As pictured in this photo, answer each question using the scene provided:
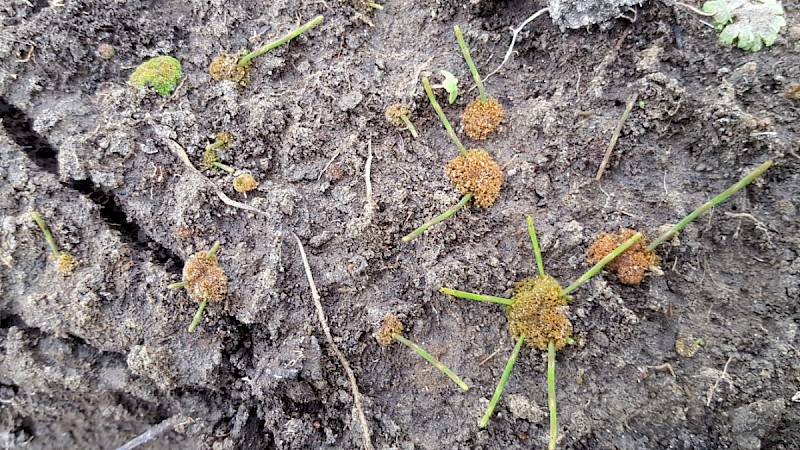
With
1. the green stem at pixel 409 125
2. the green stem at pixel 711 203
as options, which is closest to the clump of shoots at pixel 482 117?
the green stem at pixel 409 125

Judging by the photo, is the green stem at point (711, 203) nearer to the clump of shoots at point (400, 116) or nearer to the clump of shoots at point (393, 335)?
the clump of shoots at point (393, 335)

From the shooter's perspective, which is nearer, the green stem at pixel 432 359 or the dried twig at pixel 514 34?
the green stem at pixel 432 359

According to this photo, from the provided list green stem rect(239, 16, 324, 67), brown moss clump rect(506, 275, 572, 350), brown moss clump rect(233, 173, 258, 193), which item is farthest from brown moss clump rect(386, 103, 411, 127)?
brown moss clump rect(506, 275, 572, 350)

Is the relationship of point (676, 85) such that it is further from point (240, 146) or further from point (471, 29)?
point (240, 146)

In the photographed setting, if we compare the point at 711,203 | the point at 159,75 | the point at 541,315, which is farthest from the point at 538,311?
the point at 159,75

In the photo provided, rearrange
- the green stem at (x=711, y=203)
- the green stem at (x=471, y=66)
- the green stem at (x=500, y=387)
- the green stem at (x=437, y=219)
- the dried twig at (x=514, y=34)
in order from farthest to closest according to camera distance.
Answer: the dried twig at (x=514, y=34)
the green stem at (x=471, y=66)
the green stem at (x=437, y=219)
the green stem at (x=500, y=387)
the green stem at (x=711, y=203)

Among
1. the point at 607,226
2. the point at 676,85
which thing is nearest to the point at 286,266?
the point at 607,226

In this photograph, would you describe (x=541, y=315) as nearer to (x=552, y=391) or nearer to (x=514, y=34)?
(x=552, y=391)
